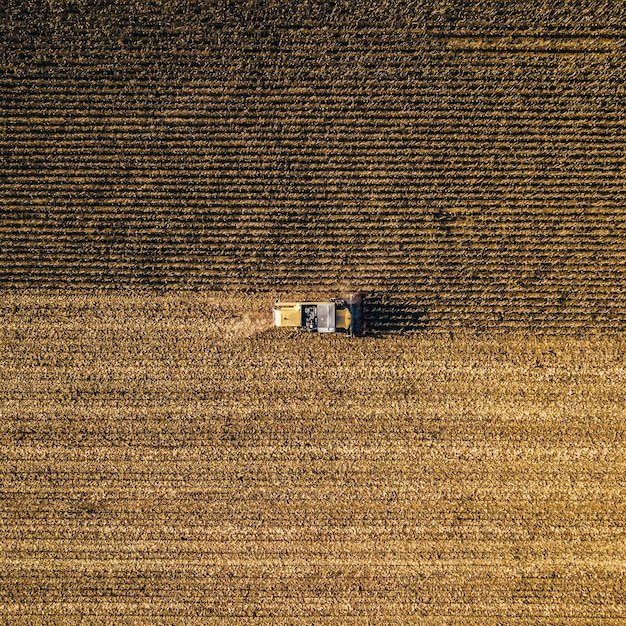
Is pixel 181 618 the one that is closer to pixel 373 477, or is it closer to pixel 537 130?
pixel 373 477

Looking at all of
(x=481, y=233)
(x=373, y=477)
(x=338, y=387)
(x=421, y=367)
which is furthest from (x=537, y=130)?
(x=373, y=477)

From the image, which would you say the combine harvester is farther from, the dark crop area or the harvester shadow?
the dark crop area

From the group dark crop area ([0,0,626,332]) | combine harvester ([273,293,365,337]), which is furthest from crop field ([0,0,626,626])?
combine harvester ([273,293,365,337])

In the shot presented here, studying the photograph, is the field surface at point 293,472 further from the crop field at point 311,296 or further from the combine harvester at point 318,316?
the combine harvester at point 318,316

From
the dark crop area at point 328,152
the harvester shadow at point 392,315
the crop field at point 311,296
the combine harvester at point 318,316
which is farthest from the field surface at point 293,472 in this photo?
the dark crop area at point 328,152

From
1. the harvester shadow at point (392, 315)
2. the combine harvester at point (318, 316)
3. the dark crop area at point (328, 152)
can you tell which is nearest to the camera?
the combine harvester at point (318, 316)

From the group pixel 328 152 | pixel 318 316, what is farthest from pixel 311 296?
pixel 328 152

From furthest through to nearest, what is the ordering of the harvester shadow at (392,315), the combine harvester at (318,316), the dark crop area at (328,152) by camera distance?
1. the harvester shadow at (392,315)
2. the dark crop area at (328,152)
3. the combine harvester at (318,316)
